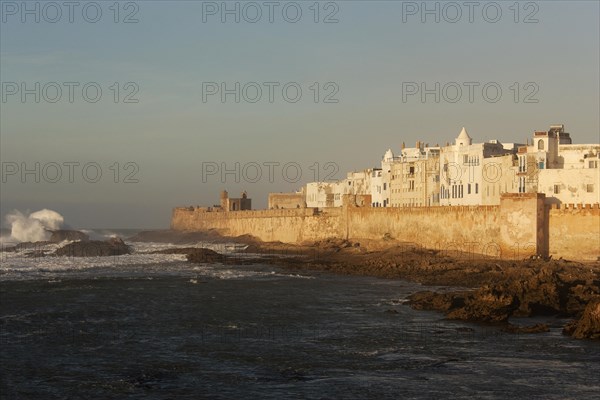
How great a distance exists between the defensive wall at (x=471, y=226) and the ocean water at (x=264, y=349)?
45.3 feet

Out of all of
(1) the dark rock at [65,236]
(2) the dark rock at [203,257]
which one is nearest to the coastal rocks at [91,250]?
(2) the dark rock at [203,257]

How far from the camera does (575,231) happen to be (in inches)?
1791

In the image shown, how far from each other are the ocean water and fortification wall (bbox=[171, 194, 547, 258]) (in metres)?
13.7

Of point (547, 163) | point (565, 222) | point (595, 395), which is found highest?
point (547, 163)

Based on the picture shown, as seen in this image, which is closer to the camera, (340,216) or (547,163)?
(547,163)

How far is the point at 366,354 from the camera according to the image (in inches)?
837

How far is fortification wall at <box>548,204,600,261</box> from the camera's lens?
4475 cm

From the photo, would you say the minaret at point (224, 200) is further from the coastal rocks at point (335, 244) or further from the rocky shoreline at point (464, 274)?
the coastal rocks at point (335, 244)

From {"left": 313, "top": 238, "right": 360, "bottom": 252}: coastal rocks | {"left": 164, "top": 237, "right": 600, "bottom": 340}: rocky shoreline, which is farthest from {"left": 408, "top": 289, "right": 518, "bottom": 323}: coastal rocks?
{"left": 313, "top": 238, "right": 360, "bottom": 252}: coastal rocks

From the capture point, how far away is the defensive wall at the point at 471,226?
150 ft

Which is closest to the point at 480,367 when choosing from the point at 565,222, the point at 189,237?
the point at 565,222

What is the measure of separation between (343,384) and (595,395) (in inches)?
210

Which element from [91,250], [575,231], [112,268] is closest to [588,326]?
[575,231]

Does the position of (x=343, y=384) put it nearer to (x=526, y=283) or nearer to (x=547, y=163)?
(x=526, y=283)
